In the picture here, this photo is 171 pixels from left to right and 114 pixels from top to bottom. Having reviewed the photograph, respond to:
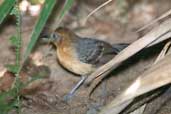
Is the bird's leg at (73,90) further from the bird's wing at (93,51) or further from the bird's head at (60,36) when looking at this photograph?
the bird's head at (60,36)

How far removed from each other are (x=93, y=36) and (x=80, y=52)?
3.35ft

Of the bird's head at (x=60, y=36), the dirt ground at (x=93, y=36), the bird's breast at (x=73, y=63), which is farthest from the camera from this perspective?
the bird's head at (x=60, y=36)

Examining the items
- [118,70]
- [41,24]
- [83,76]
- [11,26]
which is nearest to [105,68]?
[41,24]

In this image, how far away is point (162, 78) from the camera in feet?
8.09

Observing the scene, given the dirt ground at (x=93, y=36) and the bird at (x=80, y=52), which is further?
the bird at (x=80, y=52)

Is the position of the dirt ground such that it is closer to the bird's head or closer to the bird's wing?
the bird's wing

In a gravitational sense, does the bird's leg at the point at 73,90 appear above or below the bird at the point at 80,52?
below

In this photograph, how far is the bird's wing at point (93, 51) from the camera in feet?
16.3

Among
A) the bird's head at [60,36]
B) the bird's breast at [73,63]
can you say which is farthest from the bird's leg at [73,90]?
the bird's head at [60,36]

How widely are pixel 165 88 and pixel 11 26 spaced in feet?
7.40

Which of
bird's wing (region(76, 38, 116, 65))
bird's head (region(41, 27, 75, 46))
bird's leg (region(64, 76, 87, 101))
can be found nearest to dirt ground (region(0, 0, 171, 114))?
bird's leg (region(64, 76, 87, 101))

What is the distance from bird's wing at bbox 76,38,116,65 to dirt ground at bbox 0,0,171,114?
0.34 m

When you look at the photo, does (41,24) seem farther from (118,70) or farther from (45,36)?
(118,70)

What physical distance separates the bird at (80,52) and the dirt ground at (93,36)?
21 cm
